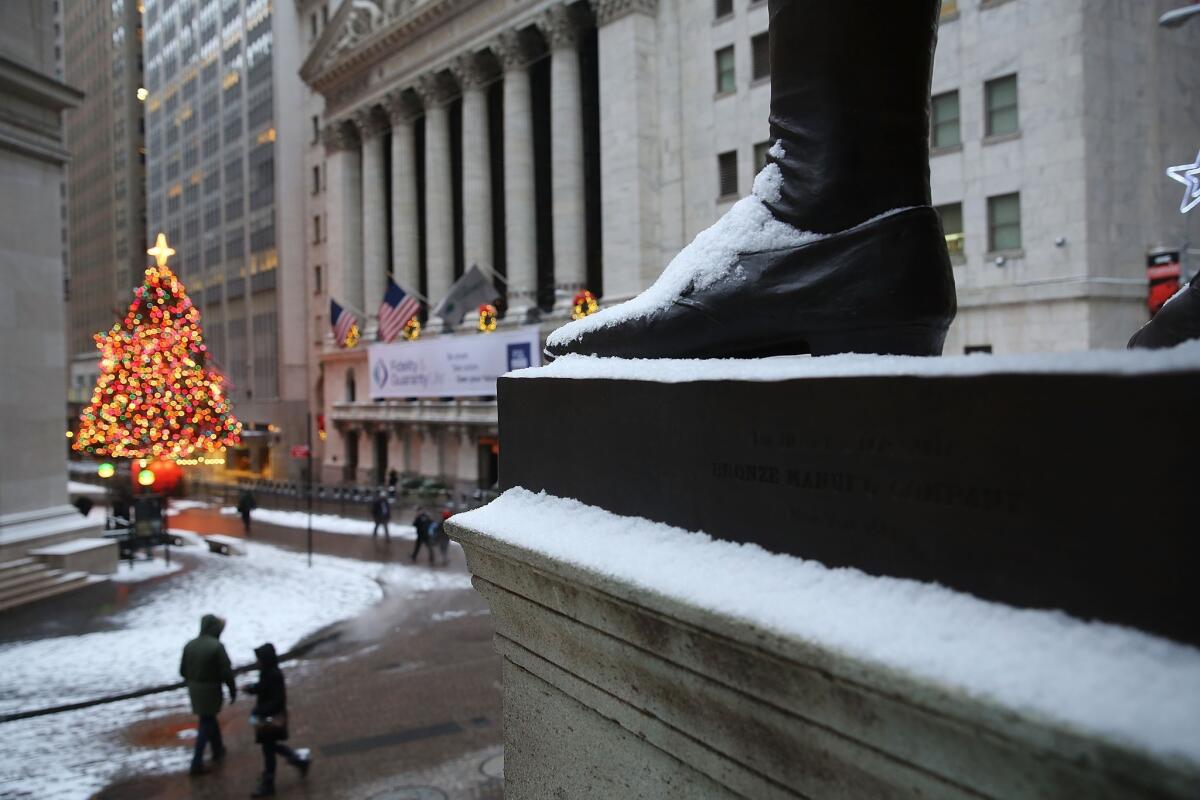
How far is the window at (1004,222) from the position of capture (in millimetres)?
21719

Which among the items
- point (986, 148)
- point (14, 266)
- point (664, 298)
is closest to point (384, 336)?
point (14, 266)

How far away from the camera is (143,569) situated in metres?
19.4

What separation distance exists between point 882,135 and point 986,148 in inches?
896

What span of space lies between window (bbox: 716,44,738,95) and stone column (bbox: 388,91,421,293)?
19909 mm

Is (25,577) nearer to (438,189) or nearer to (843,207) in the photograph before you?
(843,207)

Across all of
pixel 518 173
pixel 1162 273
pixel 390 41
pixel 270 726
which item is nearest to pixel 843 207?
pixel 270 726

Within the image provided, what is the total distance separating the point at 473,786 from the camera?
827 cm

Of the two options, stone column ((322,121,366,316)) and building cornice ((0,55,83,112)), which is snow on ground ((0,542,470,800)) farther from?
stone column ((322,121,366,316))

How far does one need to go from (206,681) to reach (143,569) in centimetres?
1253

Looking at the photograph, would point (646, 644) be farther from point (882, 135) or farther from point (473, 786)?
point (473, 786)

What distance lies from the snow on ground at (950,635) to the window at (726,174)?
28.2 meters

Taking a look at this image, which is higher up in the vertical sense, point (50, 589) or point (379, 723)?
point (50, 589)

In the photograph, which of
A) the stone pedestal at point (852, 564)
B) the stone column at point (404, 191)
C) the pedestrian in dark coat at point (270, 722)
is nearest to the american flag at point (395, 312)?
the stone column at point (404, 191)

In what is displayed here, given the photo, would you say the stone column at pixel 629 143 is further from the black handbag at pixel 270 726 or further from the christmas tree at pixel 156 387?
the black handbag at pixel 270 726
